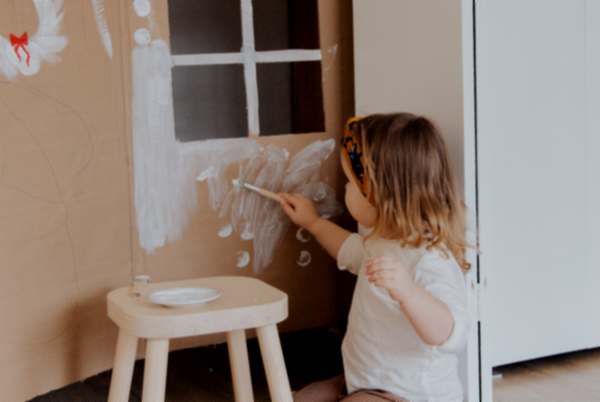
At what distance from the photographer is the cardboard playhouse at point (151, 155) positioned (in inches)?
35.0

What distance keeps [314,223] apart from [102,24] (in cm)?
53

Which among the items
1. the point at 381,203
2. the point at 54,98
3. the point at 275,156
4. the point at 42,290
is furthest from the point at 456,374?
the point at 54,98

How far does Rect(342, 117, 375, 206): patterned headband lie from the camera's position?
3.02ft

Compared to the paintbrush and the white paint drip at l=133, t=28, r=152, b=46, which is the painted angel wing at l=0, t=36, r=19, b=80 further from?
the paintbrush

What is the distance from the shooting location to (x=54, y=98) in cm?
91

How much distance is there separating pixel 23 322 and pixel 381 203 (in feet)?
2.00

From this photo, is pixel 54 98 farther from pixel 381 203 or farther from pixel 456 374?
pixel 456 374

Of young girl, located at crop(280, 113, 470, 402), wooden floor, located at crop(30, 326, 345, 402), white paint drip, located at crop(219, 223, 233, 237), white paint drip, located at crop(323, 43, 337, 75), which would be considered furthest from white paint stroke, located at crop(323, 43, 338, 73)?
wooden floor, located at crop(30, 326, 345, 402)

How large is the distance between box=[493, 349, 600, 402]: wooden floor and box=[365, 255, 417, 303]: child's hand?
0.48 metres

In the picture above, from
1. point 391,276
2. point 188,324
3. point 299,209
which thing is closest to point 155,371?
point 188,324

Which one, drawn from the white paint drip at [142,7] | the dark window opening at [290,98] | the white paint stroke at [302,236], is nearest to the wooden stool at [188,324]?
the white paint stroke at [302,236]

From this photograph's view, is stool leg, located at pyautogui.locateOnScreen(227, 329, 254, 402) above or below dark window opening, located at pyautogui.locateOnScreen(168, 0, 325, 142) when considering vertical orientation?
below

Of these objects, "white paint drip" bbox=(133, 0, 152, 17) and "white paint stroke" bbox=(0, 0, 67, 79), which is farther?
"white paint drip" bbox=(133, 0, 152, 17)

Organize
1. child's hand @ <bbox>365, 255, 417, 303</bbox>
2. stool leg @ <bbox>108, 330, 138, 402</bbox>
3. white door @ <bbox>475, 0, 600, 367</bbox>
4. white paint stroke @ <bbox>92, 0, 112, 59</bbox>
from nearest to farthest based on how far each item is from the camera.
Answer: child's hand @ <bbox>365, 255, 417, 303</bbox>
stool leg @ <bbox>108, 330, 138, 402</bbox>
white paint stroke @ <bbox>92, 0, 112, 59</bbox>
white door @ <bbox>475, 0, 600, 367</bbox>
